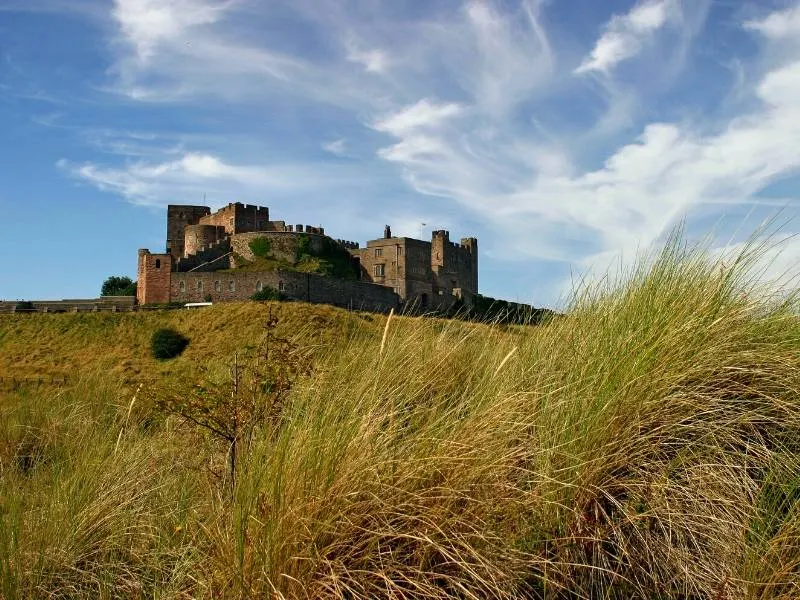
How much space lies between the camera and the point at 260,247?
50031 millimetres

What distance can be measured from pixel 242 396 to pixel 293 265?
150ft

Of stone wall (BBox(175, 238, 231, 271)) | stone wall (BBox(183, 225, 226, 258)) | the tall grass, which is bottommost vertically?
the tall grass

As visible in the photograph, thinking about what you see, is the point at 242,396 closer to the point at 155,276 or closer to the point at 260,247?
the point at 155,276

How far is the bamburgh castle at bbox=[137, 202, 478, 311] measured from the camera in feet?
145

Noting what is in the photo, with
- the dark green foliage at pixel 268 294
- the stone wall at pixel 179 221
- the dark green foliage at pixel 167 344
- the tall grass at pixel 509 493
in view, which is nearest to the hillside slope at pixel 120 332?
the dark green foliage at pixel 167 344

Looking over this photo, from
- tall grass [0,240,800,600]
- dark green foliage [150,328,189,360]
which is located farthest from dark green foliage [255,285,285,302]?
tall grass [0,240,800,600]

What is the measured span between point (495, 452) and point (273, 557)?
0.93 metres

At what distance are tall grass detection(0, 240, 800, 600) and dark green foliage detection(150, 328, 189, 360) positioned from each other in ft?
108

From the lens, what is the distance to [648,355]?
3283 mm

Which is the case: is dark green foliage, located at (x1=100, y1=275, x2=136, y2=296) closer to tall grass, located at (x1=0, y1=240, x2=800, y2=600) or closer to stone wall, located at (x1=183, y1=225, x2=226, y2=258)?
stone wall, located at (x1=183, y1=225, x2=226, y2=258)

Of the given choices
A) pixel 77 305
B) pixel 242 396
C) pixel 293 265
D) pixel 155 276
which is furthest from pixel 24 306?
pixel 242 396

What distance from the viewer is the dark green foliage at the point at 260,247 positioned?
49.9 metres

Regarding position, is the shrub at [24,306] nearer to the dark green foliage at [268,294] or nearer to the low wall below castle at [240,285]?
the low wall below castle at [240,285]

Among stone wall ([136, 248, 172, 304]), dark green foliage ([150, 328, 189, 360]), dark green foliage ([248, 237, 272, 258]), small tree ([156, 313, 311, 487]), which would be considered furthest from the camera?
dark green foliage ([248, 237, 272, 258])
